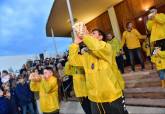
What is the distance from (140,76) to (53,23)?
33.6 ft

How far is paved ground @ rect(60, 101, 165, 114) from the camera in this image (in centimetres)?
711

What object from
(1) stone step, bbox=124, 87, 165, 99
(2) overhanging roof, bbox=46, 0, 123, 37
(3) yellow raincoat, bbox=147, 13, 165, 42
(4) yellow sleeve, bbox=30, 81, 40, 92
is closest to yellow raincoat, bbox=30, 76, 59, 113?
(4) yellow sleeve, bbox=30, 81, 40, 92

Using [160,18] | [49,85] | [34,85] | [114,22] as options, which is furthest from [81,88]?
[114,22]

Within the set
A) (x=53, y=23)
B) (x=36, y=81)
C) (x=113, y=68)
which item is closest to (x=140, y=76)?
(x=36, y=81)

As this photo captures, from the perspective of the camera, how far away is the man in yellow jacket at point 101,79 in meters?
4.29

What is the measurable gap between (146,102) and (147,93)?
47 cm

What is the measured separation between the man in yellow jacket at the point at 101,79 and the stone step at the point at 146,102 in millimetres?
3069

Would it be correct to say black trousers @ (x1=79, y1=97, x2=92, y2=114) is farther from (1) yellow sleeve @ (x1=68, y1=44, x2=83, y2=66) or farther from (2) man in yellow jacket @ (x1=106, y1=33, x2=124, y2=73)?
(2) man in yellow jacket @ (x1=106, y1=33, x2=124, y2=73)

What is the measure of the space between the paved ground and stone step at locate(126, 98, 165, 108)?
12cm

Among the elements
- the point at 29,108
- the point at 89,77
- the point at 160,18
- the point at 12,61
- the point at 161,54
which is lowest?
the point at 29,108

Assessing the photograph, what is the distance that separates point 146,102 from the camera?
25.8 feet

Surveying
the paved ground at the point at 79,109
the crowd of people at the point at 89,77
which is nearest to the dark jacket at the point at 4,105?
the crowd of people at the point at 89,77

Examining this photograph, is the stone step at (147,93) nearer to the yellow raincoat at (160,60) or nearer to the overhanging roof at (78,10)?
the yellow raincoat at (160,60)

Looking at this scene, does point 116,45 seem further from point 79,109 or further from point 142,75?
point 79,109
